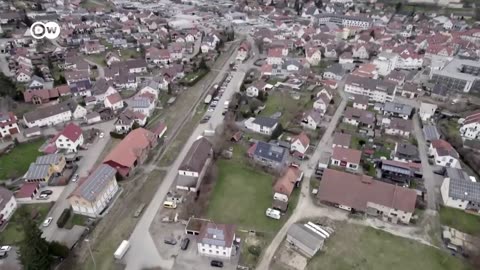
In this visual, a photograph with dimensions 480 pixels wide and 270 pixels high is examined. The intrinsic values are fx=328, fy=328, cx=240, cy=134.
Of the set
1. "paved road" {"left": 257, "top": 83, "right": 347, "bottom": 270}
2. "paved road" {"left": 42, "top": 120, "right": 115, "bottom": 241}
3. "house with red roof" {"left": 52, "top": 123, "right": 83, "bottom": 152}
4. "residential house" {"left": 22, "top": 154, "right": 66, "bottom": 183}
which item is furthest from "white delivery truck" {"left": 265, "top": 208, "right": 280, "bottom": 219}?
"house with red roof" {"left": 52, "top": 123, "right": 83, "bottom": 152}

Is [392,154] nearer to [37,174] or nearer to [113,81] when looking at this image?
[37,174]

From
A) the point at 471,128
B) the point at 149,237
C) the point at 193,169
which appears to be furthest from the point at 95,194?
the point at 471,128

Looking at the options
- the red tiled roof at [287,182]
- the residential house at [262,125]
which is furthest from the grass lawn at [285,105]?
the red tiled roof at [287,182]

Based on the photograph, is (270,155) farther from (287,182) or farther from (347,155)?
(347,155)

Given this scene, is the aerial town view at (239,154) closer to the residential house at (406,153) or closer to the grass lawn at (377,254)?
the grass lawn at (377,254)

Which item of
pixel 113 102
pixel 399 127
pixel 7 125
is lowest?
pixel 7 125

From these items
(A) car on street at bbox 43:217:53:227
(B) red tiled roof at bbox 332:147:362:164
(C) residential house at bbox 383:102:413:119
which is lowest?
(A) car on street at bbox 43:217:53:227

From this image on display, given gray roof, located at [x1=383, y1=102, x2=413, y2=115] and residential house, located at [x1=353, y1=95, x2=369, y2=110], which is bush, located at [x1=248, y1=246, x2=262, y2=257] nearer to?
residential house, located at [x1=353, y1=95, x2=369, y2=110]
